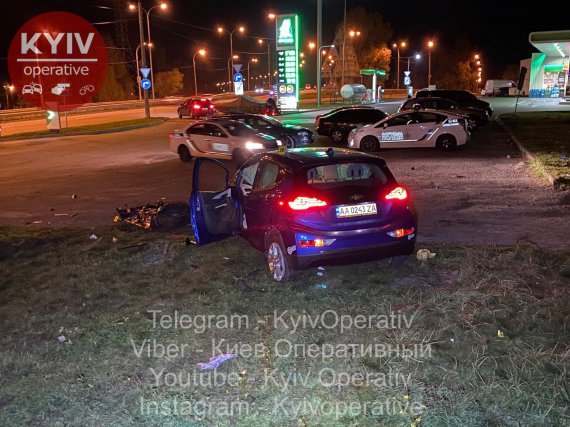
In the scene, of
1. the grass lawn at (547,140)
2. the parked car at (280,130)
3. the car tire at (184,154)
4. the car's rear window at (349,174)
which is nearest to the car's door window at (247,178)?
the car's rear window at (349,174)

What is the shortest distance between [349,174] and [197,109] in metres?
35.3

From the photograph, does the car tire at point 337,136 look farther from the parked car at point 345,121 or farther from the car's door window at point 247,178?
the car's door window at point 247,178

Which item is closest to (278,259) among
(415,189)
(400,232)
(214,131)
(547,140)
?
(400,232)

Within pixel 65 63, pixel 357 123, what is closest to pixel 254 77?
pixel 65 63

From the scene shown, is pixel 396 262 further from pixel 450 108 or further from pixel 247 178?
pixel 450 108

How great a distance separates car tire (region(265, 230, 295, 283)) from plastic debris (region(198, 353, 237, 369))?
4.98 feet

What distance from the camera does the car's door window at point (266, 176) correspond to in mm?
6500

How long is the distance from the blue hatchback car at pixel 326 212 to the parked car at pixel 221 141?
9539mm

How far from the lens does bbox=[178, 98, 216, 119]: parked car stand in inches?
1567

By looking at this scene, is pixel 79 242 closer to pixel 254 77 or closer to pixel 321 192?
pixel 321 192

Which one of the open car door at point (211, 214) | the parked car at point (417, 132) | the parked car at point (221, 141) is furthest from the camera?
the parked car at point (417, 132)

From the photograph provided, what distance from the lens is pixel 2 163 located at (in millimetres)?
19531

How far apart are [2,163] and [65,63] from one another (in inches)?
2741

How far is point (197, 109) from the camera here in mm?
39938
